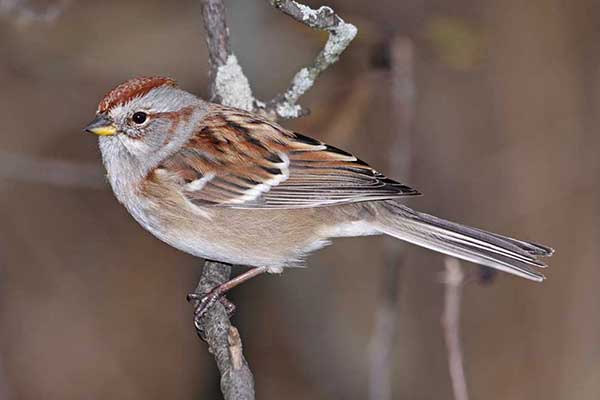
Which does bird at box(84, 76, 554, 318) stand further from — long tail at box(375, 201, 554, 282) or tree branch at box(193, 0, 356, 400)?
tree branch at box(193, 0, 356, 400)

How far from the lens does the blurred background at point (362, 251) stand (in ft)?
20.6

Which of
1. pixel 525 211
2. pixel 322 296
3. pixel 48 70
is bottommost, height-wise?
pixel 322 296

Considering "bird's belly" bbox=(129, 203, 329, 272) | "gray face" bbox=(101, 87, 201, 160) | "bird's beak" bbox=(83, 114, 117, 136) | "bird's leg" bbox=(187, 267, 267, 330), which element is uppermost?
"gray face" bbox=(101, 87, 201, 160)

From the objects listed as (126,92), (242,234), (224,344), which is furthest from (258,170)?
(224,344)

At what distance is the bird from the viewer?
13.0ft

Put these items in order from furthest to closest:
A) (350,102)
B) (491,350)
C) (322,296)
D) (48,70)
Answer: (491,350) → (322,296) → (48,70) → (350,102)

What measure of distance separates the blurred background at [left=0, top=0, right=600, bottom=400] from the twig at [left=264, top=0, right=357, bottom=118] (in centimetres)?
184

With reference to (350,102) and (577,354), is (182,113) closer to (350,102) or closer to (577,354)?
(350,102)

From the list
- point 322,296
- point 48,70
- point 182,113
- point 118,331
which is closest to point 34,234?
point 118,331

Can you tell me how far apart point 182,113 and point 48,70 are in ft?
5.53

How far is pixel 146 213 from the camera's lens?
401 cm

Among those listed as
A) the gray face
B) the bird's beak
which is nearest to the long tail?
the gray face

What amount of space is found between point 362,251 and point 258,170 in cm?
297

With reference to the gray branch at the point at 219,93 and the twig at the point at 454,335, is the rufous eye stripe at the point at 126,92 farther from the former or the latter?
the twig at the point at 454,335
